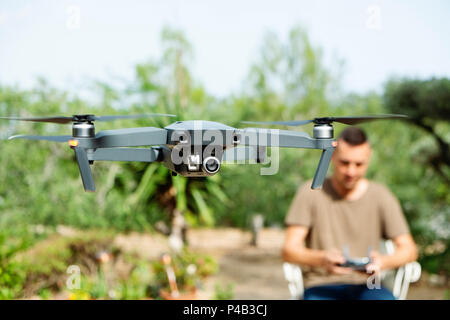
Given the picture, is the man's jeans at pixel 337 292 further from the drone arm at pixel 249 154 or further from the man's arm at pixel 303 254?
the drone arm at pixel 249 154

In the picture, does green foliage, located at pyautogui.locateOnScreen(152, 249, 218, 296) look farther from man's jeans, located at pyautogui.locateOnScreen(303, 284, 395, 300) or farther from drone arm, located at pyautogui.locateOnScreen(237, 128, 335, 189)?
drone arm, located at pyautogui.locateOnScreen(237, 128, 335, 189)

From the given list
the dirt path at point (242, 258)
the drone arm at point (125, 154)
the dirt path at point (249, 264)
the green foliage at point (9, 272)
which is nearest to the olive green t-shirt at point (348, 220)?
the drone arm at point (125, 154)

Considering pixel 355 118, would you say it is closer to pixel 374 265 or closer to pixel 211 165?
pixel 211 165

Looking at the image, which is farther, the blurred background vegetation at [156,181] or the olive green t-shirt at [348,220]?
the blurred background vegetation at [156,181]

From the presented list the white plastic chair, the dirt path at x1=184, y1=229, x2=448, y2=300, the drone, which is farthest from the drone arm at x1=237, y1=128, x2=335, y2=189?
the dirt path at x1=184, y1=229, x2=448, y2=300
